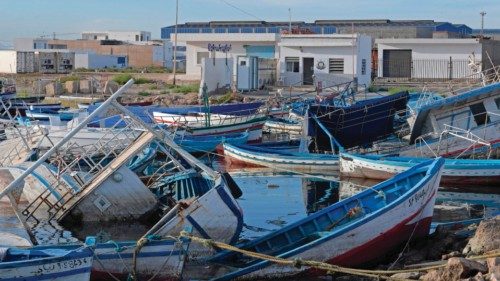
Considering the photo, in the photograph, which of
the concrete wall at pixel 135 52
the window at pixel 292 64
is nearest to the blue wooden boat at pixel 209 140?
the window at pixel 292 64

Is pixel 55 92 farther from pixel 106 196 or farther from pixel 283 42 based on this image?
pixel 106 196

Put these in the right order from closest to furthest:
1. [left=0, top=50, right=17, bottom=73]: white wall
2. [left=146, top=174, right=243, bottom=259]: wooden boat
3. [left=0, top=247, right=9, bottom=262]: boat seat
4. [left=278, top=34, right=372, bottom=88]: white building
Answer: [left=0, top=247, right=9, bottom=262]: boat seat → [left=146, top=174, right=243, bottom=259]: wooden boat → [left=278, top=34, right=372, bottom=88]: white building → [left=0, top=50, right=17, bottom=73]: white wall

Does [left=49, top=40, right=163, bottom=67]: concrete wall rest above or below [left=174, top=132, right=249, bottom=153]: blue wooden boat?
above

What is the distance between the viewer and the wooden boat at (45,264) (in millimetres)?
11188

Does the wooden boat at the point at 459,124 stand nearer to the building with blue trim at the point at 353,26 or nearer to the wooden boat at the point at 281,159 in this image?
the wooden boat at the point at 281,159

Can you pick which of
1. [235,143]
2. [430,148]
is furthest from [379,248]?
[235,143]

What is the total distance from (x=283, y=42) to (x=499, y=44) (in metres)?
14.9

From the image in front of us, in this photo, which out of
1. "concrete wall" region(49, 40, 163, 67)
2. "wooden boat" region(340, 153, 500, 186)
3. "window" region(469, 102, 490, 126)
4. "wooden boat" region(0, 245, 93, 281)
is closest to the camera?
"wooden boat" region(0, 245, 93, 281)

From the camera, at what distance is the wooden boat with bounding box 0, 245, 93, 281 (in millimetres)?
11188

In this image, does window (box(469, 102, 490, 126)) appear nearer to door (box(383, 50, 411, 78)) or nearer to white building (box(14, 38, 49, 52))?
door (box(383, 50, 411, 78))

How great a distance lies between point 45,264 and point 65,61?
6406cm

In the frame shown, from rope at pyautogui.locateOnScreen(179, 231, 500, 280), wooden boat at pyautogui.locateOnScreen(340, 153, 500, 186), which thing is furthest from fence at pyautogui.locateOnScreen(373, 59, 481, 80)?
rope at pyautogui.locateOnScreen(179, 231, 500, 280)

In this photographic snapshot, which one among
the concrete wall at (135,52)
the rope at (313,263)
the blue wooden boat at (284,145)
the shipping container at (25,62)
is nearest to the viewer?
the rope at (313,263)

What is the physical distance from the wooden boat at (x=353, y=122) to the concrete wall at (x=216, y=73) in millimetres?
20569
